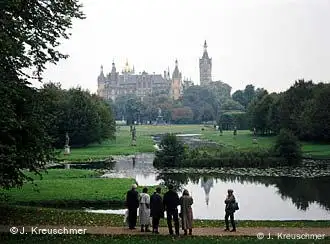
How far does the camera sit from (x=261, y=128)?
104375mm

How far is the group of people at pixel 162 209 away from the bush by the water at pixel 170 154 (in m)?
36.3

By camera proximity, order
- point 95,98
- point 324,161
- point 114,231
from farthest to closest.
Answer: point 95,98
point 324,161
point 114,231

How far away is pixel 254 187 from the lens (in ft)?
130

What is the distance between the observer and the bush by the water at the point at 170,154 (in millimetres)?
55281

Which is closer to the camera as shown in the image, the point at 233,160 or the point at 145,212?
the point at 145,212

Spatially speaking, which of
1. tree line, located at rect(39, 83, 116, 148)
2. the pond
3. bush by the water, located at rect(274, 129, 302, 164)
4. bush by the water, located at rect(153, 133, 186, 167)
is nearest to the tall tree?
the pond

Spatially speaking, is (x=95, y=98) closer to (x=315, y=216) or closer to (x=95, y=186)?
(x=95, y=186)

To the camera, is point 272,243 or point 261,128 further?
point 261,128

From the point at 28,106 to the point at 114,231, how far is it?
7.12m

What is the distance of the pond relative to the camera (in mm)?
29656

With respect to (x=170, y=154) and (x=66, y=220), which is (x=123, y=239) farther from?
(x=170, y=154)

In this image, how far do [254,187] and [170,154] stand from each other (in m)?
17.2

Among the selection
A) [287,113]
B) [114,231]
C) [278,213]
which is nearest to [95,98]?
[287,113]

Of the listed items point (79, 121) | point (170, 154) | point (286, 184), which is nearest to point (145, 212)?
point (286, 184)
